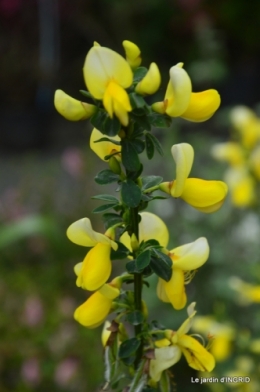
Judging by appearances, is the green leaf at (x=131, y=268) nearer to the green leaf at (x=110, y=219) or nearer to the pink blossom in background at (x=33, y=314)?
the green leaf at (x=110, y=219)

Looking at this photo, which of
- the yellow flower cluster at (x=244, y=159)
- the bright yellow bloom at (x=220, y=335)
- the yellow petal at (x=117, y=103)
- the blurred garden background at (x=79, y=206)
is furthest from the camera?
the blurred garden background at (x=79, y=206)

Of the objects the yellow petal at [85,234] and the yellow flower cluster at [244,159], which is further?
the yellow flower cluster at [244,159]

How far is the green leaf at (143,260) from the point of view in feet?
1.31

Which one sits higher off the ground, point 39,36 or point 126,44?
point 126,44

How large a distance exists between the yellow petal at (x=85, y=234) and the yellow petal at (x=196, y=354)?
0.29 ft

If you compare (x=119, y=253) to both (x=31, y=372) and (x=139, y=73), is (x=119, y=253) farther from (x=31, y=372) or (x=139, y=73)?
(x=31, y=372)

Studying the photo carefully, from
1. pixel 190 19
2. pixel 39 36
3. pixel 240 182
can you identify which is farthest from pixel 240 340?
pixel 39 36

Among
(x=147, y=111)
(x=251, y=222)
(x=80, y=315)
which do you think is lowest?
(x=251, y=222)

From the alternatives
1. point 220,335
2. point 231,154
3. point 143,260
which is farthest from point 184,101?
point 231,154

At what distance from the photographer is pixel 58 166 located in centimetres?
320

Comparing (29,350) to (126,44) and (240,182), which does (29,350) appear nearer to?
(240,182)

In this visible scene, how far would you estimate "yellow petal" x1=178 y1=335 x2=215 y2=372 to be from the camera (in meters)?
0.42

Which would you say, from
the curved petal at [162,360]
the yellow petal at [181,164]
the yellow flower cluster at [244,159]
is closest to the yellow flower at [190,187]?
the yellow petal at [181,164]

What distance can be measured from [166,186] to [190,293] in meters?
1.17
